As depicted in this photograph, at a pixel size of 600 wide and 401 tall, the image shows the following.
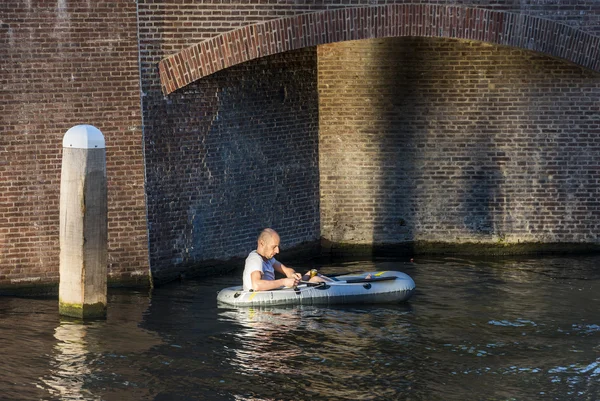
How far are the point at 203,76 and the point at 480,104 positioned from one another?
4.74 m

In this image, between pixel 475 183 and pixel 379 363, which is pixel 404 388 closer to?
pixel 379 363

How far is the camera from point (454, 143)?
59.1 ft

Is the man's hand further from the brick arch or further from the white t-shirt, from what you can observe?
the brick arch

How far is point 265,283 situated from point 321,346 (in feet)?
7.05

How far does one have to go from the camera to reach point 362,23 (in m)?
15.8

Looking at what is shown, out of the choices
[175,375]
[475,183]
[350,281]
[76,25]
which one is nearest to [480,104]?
[475,183]

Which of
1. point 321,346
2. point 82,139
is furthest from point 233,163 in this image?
point 321,346

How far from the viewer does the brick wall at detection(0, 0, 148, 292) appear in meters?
15.0

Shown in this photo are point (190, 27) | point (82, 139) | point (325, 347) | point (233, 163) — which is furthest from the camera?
point (233, 163)

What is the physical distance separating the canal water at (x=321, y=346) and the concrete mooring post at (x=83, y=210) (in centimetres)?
64

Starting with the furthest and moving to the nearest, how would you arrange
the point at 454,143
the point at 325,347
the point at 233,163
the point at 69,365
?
the point at 454,143, the point at 233,163, the point at 325,347, the point at 69,365

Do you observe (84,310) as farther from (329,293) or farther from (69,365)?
(329,293)

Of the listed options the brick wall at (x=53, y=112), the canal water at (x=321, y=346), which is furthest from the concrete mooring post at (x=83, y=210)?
the brick wall at (x=53, y=112)

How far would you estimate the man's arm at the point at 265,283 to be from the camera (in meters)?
14.8
